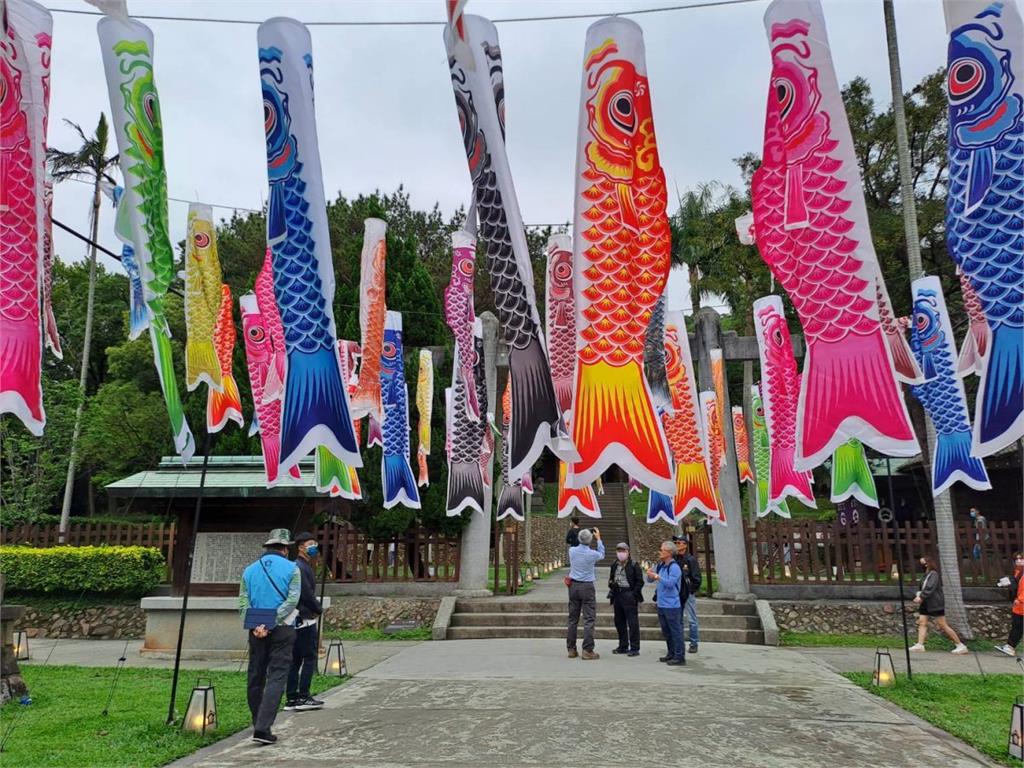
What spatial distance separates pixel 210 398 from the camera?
27.0 feet

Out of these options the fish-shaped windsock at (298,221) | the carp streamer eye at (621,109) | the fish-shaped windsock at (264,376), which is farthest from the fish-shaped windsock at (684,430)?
the fish-shaped windsock at (298,221)

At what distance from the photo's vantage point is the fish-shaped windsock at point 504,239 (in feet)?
18.3

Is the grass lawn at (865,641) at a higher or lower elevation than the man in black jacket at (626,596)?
lower

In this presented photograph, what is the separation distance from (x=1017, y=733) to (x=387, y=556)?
35.7ft

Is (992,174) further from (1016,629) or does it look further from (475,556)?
(475,556)

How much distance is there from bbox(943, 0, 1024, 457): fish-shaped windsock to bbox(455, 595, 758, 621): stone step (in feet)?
27.4

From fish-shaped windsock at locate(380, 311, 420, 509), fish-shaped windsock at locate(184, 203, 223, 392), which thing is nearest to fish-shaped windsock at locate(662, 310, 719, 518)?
fish-shaped windsock at locate(380, 311, 420, 509)

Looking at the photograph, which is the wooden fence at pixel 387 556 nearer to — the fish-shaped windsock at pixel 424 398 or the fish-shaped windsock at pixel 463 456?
the fish-shaped windsock at pixel 424 398

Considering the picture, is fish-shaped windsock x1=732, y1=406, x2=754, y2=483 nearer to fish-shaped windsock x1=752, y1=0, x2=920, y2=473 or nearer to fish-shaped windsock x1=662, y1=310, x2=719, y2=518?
fish-shaped windsock x1=662, y1=310, x2=719, y2=518

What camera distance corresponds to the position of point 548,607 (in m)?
13.0

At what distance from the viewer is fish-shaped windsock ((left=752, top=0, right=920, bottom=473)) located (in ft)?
16.3

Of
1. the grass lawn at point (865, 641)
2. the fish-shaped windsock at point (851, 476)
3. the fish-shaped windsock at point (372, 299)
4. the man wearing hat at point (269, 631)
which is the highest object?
the fish-shaped windsock at point (372, 299)

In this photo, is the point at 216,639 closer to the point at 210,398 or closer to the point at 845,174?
the point at 210,398

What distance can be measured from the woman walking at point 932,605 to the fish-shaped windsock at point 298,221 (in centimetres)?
890
